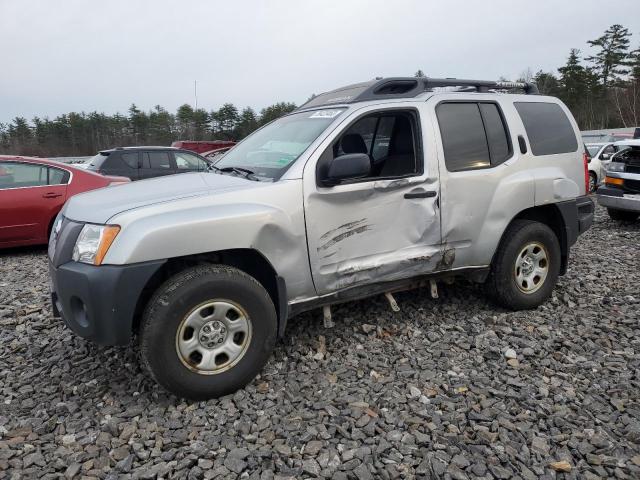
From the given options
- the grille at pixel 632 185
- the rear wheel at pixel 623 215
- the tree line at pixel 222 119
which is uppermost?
the tree line at pixel 222 119

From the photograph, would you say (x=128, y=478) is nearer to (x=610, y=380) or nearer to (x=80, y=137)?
(x=610, y=380)

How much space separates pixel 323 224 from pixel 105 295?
1393 millimetres

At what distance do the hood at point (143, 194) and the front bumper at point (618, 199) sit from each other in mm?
7143

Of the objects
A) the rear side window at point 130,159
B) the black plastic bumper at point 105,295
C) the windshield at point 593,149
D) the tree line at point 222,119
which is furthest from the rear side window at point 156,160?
the tree line at point 222,119

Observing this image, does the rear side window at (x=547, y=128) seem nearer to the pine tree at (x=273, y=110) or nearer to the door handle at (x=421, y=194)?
the door handle at (x=421, y=194)

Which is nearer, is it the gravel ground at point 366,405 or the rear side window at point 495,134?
the gravel ground at point 366,405

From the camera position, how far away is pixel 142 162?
11125 millimetres

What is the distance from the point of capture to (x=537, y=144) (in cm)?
425

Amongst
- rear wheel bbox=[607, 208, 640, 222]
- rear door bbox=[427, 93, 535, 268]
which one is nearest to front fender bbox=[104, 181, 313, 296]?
rear door bbox=[427, 93, 535, 268]

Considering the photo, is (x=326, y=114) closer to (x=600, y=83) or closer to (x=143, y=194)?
(x=143, y=194)

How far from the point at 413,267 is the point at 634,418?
5.35 ft

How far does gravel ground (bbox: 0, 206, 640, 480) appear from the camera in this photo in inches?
95.5

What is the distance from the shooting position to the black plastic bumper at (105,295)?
2607 mm

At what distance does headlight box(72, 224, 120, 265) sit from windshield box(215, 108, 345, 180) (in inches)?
41.5
